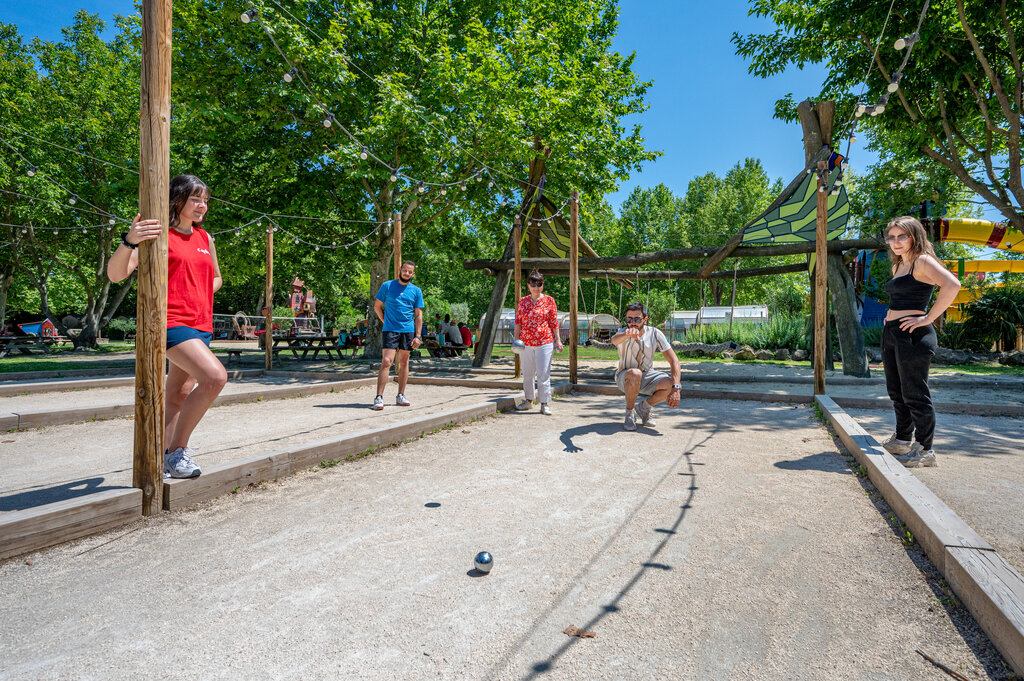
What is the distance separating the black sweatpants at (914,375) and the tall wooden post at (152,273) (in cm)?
515

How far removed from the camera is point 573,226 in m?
10.6

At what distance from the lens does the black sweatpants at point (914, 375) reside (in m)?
4.38

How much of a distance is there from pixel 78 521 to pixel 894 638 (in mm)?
3802

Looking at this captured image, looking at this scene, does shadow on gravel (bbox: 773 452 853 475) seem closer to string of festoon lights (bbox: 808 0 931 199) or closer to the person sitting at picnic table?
string of festoon lights (bbox: 808 0 931 199)

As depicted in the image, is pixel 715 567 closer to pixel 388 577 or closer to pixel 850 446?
pixel 388 577

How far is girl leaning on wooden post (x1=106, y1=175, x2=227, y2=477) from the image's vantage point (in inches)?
134

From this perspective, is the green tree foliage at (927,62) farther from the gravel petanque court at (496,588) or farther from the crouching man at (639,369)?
the gravel petanque court at (496,588)

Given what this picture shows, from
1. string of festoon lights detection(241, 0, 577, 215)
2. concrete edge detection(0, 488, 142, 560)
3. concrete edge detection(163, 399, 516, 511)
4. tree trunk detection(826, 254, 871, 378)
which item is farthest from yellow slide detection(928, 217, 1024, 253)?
concrete edge detection(0, 488, 142, 560)

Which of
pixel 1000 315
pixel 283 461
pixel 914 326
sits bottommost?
pixel 283 461

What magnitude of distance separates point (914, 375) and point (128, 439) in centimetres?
705

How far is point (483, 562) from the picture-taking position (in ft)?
8.25

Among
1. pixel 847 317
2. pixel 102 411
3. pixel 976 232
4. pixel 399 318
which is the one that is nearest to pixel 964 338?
pixel 976 232

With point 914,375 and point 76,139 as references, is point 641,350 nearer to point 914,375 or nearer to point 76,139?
point 914,375

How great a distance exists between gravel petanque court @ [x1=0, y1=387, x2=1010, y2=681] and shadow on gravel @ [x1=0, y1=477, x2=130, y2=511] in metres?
0.64
